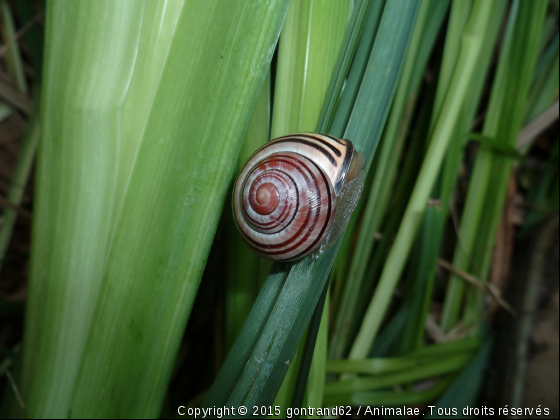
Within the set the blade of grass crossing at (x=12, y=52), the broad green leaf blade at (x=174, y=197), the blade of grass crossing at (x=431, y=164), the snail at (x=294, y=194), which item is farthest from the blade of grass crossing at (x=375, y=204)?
the blade of grass crossing at (x=12, y=52)

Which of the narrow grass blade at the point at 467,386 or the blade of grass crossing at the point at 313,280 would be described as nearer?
the blade of grass crossing at the point at 313,280

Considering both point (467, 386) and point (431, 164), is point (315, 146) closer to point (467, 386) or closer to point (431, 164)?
point (431, 164)

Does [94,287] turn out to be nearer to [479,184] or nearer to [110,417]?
[110,417]

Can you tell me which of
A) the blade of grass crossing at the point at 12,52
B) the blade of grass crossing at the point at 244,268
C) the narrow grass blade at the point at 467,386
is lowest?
the narrow grass blade at the point at 467,386

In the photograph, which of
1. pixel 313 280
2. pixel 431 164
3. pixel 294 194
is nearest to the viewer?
pixel 313 280

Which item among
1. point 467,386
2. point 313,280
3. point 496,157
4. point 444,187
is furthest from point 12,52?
point 467,386

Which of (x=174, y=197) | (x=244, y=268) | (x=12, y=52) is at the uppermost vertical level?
(x=12, y=52)

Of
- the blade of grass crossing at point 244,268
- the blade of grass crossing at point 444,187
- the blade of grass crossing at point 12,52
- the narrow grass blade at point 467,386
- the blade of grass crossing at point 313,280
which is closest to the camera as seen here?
the blade of grass crossing at point 313,280

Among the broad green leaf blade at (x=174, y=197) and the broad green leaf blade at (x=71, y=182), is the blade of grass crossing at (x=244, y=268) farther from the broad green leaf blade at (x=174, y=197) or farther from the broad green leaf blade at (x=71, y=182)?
the broad green leaf blade at (x=71, y=182)

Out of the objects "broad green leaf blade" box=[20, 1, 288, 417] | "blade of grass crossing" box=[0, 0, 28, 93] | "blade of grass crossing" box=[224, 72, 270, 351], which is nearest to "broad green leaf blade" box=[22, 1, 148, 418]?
"broad green leaf blade" box=[20, 1, 288, 417]
